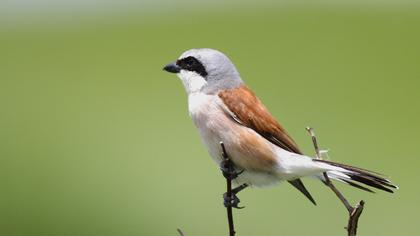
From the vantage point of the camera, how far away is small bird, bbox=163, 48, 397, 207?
3287mm

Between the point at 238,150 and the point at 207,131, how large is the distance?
15 cm

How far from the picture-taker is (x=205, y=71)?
11.4ft

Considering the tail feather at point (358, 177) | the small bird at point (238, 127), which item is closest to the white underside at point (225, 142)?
the small bird at point (238, 127)

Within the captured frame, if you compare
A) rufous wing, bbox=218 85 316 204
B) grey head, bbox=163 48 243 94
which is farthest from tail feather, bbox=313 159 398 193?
grey head, bbox=163 48 243 94

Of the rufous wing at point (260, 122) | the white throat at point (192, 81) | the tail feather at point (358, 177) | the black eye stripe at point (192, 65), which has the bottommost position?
the tail feather at point (358, 177)

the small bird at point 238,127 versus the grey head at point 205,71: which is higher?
the grey head at point 205,71

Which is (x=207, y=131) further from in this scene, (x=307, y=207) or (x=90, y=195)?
(x=90, y=195)

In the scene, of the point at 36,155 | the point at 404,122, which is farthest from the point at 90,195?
the point at 404,122

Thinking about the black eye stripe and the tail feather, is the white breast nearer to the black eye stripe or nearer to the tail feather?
the black eye stripe

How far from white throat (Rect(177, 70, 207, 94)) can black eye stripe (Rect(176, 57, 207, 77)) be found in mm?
17

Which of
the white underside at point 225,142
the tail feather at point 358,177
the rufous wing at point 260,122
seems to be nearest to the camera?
the tail feather at point 358,177

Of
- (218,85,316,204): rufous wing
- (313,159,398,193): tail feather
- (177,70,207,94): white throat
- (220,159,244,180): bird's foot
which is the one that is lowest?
(313,159,398,193): tail feather

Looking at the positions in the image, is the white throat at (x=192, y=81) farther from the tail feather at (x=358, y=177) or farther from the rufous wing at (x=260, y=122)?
the tail feather at (x=358, y=177)

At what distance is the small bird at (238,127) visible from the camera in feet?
10.8
